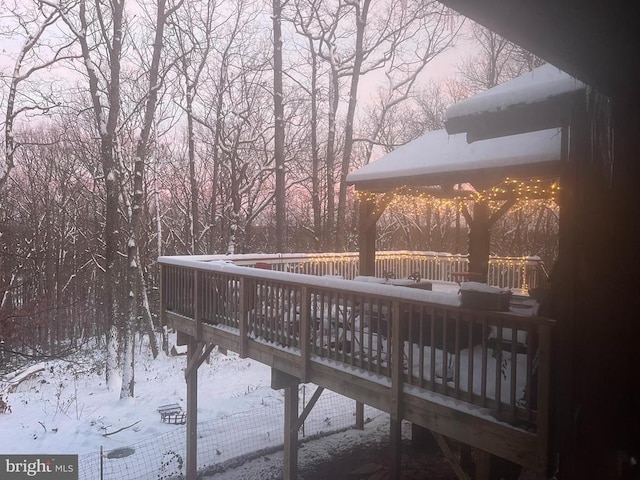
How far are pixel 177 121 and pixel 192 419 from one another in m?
12.8

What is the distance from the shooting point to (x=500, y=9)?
3.62 ft

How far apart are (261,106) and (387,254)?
8594mm

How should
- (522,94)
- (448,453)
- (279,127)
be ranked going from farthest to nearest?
(279,127)
(448,453)
(522,94)

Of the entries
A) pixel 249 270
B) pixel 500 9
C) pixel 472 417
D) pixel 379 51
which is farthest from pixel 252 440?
pixel 379 51

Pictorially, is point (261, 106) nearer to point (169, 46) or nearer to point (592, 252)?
point (169, 46)

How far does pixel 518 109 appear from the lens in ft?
10.4

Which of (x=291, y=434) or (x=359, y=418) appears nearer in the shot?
(x=291, y=434)

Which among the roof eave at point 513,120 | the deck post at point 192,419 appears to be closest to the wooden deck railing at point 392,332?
the deck post at point 192,419

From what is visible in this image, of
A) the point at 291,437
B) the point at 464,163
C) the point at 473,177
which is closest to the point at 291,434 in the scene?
the point at 291,437

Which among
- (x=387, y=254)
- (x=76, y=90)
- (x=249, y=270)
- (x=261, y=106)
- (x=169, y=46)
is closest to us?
(x=249, y=270)

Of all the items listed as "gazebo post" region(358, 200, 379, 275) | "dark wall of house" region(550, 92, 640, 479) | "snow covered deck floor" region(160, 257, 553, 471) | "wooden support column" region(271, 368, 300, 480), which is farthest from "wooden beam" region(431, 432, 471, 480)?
"gazebo post" region(358, 200, 379, 275)

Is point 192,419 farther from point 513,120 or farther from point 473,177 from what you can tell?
point 513,120

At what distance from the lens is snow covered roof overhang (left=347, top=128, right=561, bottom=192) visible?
555 centimetres

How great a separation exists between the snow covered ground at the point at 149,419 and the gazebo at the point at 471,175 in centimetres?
441
